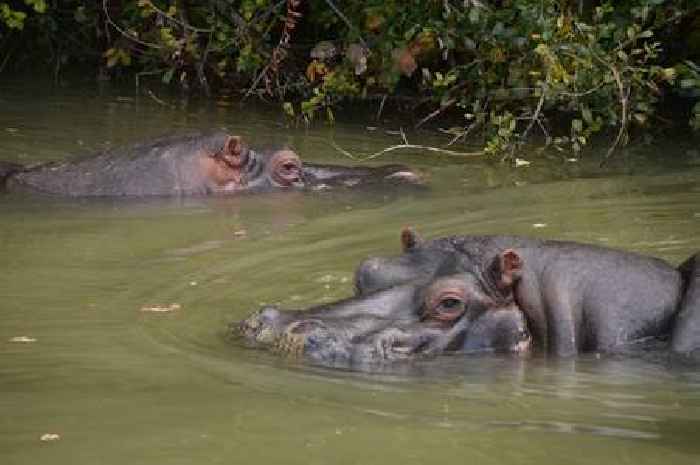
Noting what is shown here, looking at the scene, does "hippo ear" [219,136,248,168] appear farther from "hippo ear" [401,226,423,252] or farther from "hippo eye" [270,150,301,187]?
"hippo ear" [401,226,423,252]

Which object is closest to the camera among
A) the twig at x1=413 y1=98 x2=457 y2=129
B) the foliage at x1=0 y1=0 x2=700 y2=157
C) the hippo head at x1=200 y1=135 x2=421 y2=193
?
the hippo head at x1=200 y1=135 x2=421 y2=193

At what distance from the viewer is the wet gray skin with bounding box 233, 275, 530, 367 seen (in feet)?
21.1

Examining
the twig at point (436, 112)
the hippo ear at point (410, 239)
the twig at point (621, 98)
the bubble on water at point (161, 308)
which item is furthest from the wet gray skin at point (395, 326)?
the twig at point (436, 112)

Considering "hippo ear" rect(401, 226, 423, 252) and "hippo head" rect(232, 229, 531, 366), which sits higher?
"hippo ear" rect(401, 226, 423, 252)

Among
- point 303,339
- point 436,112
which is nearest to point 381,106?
point 436,112

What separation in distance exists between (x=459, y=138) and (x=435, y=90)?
1.68 feet

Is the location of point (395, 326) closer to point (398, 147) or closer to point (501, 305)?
point (501, 305)

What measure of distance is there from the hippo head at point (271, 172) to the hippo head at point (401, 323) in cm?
423

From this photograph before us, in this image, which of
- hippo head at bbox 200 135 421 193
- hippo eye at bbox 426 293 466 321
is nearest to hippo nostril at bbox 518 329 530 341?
hippo eye at bbox 426 293 466 321

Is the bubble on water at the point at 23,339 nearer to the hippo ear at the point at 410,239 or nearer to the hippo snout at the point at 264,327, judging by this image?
the hippo snout at the point at 264,327

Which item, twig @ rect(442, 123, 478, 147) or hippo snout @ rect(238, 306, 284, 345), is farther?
twig @ rect(442, 123, 478, 147)

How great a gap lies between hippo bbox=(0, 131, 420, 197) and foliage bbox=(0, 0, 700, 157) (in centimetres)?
125

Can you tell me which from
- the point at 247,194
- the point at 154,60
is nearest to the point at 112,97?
the point at 154,60

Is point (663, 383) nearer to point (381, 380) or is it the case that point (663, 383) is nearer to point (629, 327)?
point (629, 327)
